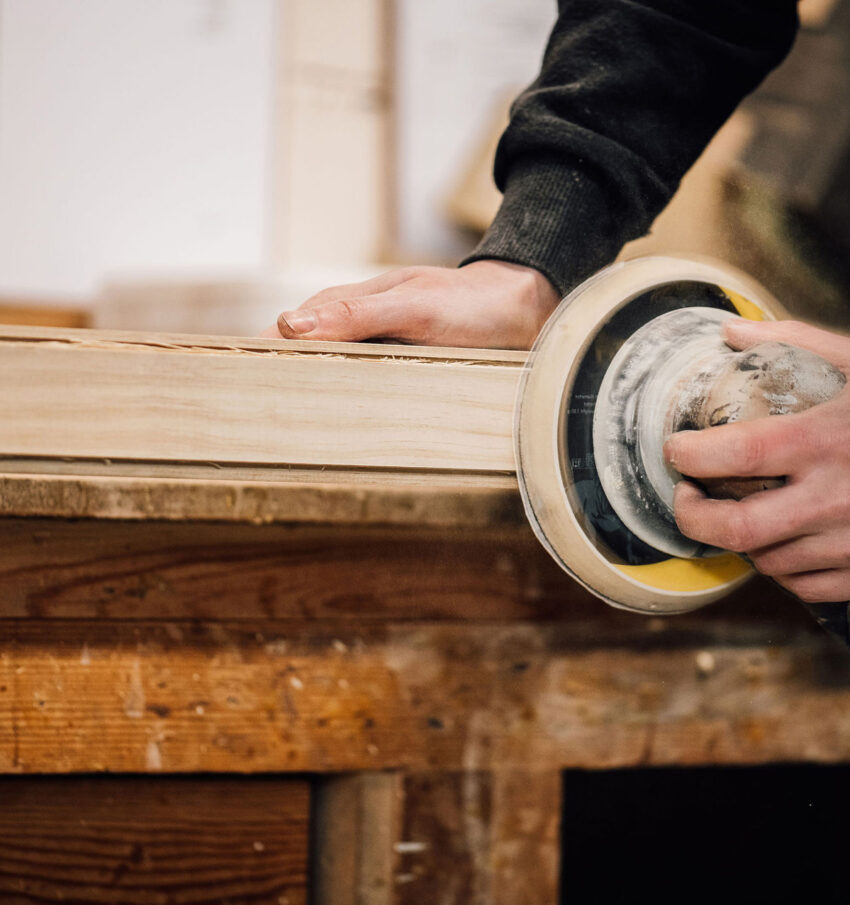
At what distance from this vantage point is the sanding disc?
390 millimetres

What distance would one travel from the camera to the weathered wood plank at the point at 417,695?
0.53 meters

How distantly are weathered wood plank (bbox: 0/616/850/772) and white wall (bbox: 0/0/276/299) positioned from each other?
94 centimetres

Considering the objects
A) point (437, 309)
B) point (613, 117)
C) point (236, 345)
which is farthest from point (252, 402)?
point (613, 117)

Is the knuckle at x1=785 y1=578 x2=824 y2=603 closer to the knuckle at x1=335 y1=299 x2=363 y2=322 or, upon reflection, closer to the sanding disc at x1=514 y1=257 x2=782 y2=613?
the sanding disc at x1=514 y1=257 x2=782 y2=613

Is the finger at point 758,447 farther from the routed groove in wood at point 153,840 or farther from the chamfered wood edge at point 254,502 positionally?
the routed groove in wood at point 153,840

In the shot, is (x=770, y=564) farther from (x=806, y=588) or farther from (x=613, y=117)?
(x=613, y=117)

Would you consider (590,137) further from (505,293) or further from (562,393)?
(562,393)

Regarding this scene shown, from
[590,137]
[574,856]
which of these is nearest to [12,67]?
[590,137]

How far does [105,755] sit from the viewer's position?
21.2 inches

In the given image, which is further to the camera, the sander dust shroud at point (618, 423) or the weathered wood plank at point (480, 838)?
the weathered wood plank at point (480, 838)

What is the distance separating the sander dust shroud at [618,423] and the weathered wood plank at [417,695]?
0.68ft

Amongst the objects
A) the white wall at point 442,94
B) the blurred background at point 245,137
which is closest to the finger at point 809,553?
the blurred background at point 245,137

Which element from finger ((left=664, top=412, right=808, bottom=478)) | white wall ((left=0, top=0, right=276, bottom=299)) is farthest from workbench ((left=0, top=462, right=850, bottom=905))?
white wall ((left=0, top=0, right=276, bottom=299))

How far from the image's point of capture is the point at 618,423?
40 centimetres
